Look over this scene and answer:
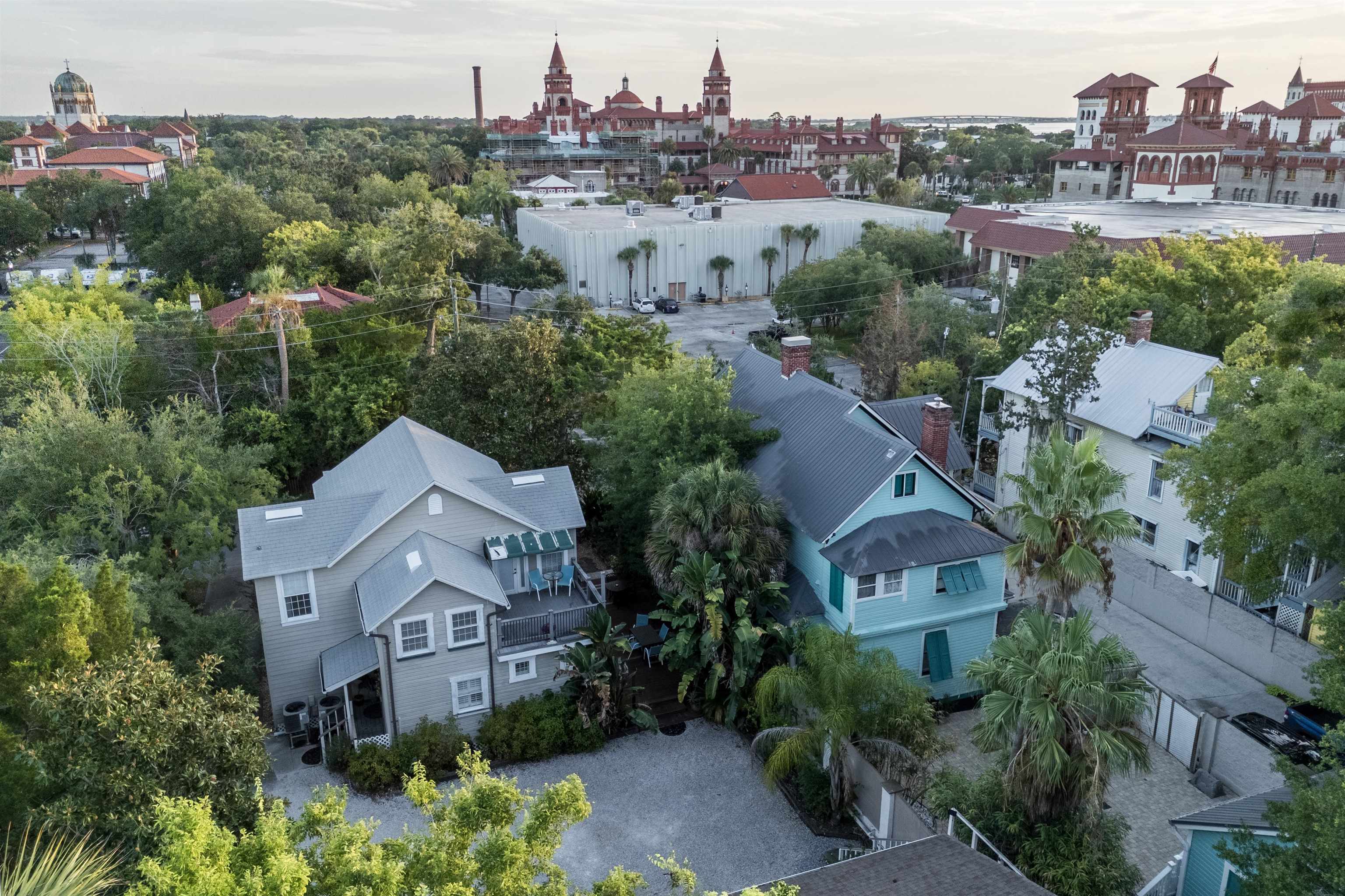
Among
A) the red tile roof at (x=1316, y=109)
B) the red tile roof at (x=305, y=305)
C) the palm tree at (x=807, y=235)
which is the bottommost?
the red tile roof at (x=305, y=305)

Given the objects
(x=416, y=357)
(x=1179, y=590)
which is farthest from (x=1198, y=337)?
(x=416, y=357)

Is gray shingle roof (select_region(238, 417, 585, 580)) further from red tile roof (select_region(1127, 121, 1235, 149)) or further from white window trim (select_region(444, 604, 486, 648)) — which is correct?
red tile roof (select_region(1127, 121, 1235, 149))

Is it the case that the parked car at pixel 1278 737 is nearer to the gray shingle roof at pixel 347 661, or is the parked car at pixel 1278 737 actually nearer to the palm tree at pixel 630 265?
the gray shingle roof at pixel 347 661

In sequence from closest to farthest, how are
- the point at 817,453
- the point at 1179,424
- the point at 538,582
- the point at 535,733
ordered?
the point at 535,733 → the point at 538,582 → the point at 817,453 → the point at 1179,424

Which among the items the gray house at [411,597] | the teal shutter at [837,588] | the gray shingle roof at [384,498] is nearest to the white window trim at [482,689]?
the gray house at [411,597]

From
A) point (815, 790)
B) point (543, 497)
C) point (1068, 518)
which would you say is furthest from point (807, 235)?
point (815, 790)

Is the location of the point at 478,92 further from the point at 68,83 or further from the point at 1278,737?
the point at 1278,737
